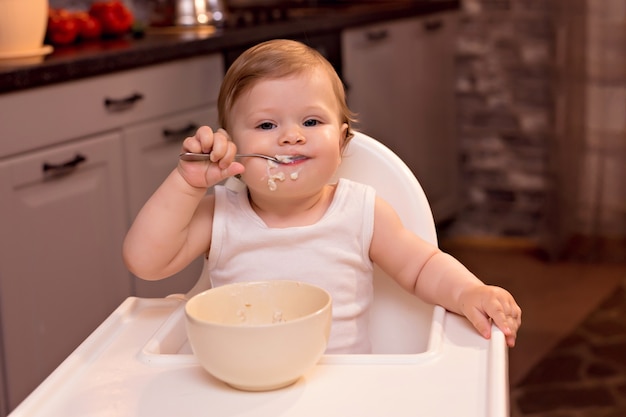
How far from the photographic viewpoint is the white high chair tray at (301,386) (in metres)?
0.90

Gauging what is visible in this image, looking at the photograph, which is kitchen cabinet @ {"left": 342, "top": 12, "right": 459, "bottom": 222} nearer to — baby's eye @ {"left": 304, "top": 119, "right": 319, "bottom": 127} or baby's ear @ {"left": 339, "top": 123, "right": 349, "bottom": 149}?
baby's ear @ {"left": 339, "top": 123, "right": 349, "bottom": 149}

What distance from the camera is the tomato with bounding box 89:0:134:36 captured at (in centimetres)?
275

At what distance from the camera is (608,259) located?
3713 millimetres

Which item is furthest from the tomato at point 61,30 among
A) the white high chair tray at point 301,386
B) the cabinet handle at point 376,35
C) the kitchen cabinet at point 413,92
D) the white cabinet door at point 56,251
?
the white high chair tray at point 301,386

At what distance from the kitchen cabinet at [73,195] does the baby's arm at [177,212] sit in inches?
34.5

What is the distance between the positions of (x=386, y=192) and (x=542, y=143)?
8.45ft

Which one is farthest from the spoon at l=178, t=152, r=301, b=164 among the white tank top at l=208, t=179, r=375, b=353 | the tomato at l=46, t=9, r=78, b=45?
the tomato at l=46, t=9, r=78, b=45

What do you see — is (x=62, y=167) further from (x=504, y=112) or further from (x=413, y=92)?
(x=504, y=112)

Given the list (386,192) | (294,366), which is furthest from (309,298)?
(386,192)

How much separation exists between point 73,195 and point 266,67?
1098mm

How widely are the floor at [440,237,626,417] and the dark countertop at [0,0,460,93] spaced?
1044 millimetres

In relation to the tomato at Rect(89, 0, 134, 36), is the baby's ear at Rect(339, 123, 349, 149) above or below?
below

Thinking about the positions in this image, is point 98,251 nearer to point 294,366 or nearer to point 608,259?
point 294,366

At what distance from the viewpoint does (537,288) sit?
3441 mm
